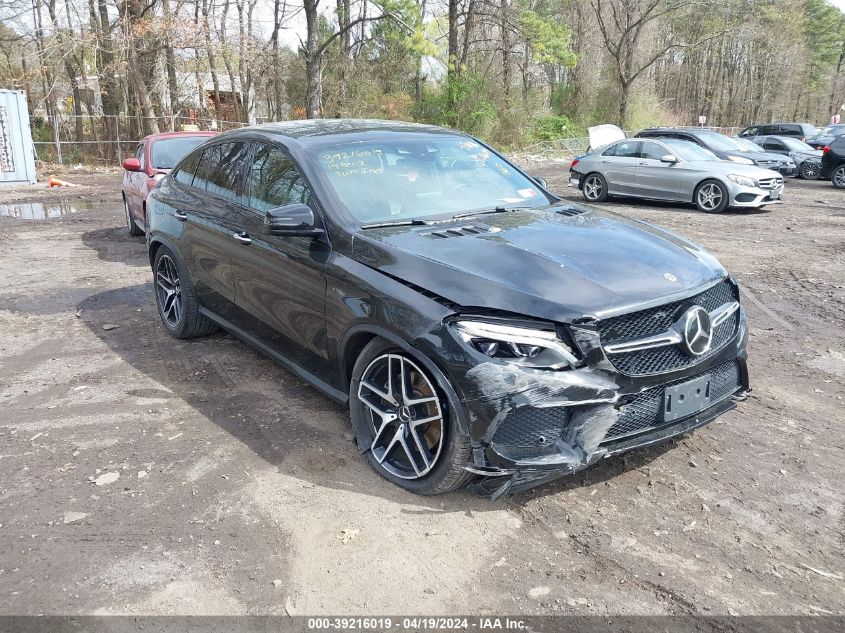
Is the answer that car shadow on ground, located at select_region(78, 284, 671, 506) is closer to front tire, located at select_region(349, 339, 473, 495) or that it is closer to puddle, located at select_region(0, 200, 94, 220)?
front tire, located at select_region(349, 339, 473, 495)

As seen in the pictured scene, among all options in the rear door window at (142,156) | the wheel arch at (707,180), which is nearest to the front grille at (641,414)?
the rear door window at (142,156)

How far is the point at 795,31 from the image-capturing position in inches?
2156

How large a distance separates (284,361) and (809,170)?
2234 centimetres

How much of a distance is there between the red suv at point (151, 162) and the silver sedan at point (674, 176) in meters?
9.43

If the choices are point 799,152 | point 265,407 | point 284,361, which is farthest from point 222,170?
point 799,152

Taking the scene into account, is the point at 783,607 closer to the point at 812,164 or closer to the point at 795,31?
the point at 812,164

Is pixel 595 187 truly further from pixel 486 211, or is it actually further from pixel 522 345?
pixel 522 345

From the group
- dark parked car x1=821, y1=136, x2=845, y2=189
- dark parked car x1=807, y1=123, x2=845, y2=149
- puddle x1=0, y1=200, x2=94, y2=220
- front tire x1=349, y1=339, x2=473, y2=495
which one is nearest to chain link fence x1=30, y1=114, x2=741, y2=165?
puddle x1=0, y1=200, x2=94, y2=220

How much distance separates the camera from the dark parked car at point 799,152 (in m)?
21.7

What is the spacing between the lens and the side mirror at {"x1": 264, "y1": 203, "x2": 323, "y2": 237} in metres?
3.83

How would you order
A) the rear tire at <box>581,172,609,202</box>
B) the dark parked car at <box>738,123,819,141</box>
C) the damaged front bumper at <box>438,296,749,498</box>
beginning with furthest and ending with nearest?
the dark parked car at <box>738,123,819,141</box> → the rear tire at <box>581,172,609,202</box> → the damaged front bumper at <box>438,296,749,498</box>

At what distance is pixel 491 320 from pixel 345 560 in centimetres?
125

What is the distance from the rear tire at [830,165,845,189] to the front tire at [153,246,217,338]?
1939 cm

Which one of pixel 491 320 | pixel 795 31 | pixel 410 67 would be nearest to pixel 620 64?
pixel 410 67
